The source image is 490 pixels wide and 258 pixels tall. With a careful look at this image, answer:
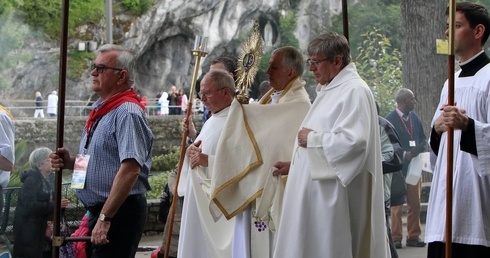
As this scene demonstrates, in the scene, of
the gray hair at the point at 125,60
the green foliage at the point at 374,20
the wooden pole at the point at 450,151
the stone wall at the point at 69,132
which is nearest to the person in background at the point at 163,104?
the stone wall at the point at 69,132

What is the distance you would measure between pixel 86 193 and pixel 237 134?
4.36ft

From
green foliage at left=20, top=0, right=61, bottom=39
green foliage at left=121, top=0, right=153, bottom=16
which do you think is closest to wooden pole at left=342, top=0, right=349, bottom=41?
green foliage at left=20, top=0, right=61, bottom=39

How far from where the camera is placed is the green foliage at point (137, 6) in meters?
47.6

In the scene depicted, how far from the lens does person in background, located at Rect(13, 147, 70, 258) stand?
9016mm

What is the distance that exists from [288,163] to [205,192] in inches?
42.4

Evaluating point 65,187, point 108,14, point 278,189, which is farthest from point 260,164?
point 108,14

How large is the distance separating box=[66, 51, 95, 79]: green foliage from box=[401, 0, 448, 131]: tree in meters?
31.3

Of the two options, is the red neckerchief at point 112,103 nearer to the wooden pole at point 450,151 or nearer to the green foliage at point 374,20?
the wooden pole at point 450,151

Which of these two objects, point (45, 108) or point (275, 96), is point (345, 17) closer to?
point (275, 96)

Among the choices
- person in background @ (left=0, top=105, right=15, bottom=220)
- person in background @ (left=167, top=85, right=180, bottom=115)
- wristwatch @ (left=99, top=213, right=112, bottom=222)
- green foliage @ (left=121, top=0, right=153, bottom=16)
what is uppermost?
green foliage @ (left=121, top=0, right=153, bottom=16)

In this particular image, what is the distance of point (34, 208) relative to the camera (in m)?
9.13

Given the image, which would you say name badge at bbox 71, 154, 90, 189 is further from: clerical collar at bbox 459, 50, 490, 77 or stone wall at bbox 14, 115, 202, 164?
stone wall at bbox 14, 115, 202, 164

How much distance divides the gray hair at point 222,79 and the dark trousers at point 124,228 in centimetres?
147

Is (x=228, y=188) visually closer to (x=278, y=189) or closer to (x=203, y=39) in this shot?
(x=278, y=189)
